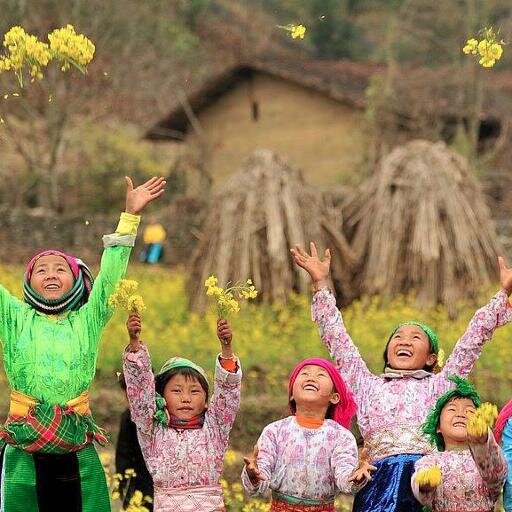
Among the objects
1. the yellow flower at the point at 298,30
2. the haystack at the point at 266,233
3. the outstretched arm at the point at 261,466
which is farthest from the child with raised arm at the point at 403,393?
the haystack at the point at 266,233

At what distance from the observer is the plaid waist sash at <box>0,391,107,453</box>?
228 inches

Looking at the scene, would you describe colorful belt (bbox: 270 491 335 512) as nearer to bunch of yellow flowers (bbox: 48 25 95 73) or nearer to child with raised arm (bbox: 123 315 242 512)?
child with raised arm (bbox: 123 315 242 512)

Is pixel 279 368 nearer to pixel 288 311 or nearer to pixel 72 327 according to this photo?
pixel 288 311

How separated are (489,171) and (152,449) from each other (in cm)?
2158

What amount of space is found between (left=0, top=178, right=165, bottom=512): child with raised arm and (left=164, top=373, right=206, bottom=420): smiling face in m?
0.33

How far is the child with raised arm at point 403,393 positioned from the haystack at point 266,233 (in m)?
7.13

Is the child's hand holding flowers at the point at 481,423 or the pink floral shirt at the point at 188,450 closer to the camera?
the child's hand holding flowers at the point at 481,423

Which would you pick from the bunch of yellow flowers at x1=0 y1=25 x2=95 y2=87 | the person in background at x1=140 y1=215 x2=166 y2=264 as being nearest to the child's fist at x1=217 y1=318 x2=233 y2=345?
the bunch of yellow flowers at x1=0 y1=25 x2=95 y2=87

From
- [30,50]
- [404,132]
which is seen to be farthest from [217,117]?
[30,50]

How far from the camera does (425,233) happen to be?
14.0m

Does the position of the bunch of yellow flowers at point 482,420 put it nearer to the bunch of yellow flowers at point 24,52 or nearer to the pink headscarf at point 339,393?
the pink headscarf at point 339,393

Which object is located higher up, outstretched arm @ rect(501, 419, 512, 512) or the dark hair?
the dark hair

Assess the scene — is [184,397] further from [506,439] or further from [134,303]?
[506,439]

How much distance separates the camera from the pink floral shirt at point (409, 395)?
615cm
